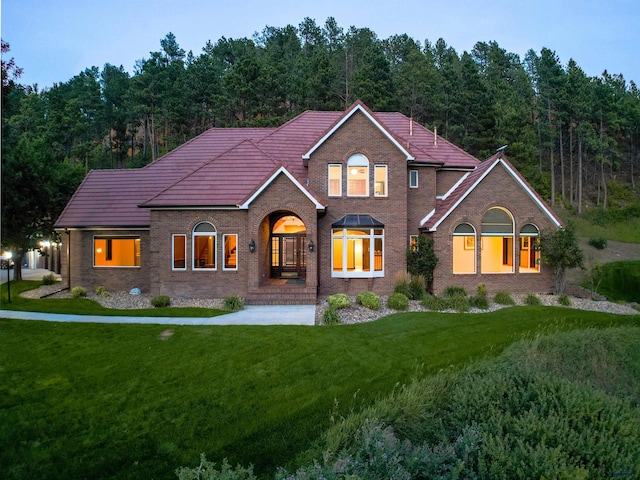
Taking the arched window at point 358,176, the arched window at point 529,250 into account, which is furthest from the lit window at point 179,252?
the arched window at point 529,250

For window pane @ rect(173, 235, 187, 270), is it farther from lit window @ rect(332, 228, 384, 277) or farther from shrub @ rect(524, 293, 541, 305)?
shrub @ rect(524, 293, 541, 305)

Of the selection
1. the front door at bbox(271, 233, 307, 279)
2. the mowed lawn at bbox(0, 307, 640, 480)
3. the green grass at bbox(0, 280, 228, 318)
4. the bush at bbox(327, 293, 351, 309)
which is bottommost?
the mowed lawn at bbox(0, 307, 640, 480)

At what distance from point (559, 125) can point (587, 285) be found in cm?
3670

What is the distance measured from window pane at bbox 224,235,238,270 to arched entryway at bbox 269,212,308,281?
229 cm

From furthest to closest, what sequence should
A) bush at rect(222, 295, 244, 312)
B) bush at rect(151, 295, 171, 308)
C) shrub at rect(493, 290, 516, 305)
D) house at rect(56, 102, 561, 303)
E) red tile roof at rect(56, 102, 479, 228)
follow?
1. red tile roof at rect(56, 102, 479, 228)
2. house at rect(56, 102, 561, 303)
3. shrub at rect(493, 290, 516, 305)
4. bush at rect(151, 295, 171, 308)
5. bush at rect(222, 295, 244, 312)

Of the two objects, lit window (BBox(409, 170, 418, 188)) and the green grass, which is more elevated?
lit window (BBox(409, 170, 418, 188))

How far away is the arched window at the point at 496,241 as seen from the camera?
1717 cm

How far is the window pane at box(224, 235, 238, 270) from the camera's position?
1609cm

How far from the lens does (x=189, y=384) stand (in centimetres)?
648

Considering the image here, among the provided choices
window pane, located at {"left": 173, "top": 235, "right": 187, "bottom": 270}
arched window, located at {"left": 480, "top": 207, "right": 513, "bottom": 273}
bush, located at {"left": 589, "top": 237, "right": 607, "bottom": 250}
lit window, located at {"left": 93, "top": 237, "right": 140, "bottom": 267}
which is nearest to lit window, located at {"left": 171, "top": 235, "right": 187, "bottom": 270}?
window pane, located at {"left": 173, "top": 235, "right": 187, "bottom": 270}

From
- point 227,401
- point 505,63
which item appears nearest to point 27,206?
point 227,401

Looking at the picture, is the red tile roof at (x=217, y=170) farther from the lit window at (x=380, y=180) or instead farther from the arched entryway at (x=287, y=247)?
the arched entryway at (x=287, y=247)

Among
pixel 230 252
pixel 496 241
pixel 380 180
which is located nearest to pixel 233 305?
pixel 230 252

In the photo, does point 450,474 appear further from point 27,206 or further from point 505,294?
point 27,206
